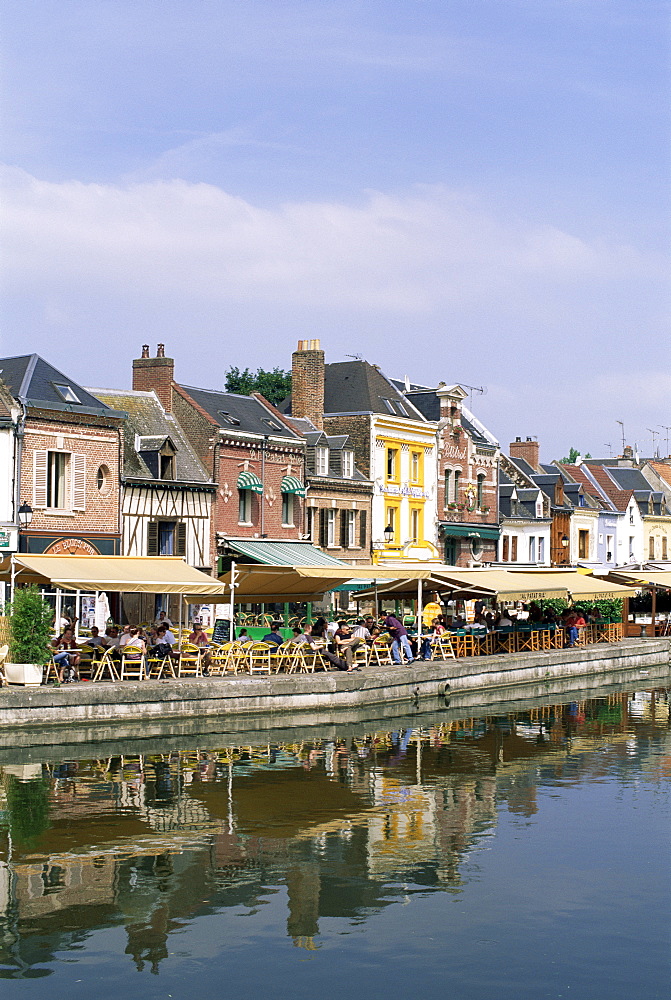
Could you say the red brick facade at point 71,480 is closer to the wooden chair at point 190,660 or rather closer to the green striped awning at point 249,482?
the green striped awning at point 249,482

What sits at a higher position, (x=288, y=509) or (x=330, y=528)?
(x=288, y=509)

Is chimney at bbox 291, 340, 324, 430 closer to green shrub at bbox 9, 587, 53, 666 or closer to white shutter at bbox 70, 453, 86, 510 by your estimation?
white shutter at bbox 70, 453, 86, 510

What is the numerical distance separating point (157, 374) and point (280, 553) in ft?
31.1

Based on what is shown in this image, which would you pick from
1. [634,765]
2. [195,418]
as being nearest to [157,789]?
[634,765]

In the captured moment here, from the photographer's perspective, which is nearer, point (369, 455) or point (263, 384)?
point (369, 455)

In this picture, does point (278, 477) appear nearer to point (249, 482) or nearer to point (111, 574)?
point (249, 482)

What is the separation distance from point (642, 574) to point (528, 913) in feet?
113

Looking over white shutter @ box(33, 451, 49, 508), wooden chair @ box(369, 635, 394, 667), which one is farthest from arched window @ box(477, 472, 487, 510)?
wooden chair @ box(369, 635, 394, 667)

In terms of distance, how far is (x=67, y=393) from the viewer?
117 feet

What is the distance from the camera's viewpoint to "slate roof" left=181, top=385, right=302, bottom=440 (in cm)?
4159

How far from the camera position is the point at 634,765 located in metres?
21.2

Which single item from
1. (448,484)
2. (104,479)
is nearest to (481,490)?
(448,484)

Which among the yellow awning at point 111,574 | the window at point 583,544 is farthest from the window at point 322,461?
the window at point 583,544

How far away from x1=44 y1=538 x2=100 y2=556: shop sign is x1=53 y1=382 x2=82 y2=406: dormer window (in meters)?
4.20
